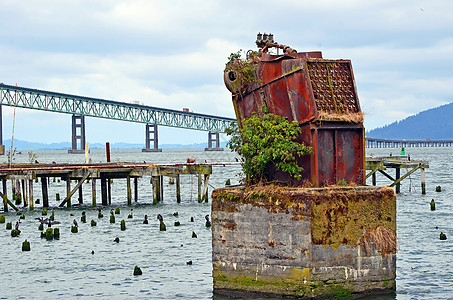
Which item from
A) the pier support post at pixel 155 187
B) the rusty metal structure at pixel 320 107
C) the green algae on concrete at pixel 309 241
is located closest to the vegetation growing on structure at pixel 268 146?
the rusty metal structure at pixel 320 107

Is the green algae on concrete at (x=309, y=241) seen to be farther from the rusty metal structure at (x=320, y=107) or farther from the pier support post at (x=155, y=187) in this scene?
the pier support post at (x=155, y=187)

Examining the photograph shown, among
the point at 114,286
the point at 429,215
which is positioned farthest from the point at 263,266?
the point at 429,215

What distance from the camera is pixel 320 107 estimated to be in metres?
15.9

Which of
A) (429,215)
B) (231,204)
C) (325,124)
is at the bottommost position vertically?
(429,215)

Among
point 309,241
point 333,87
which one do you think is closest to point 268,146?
point 333,87

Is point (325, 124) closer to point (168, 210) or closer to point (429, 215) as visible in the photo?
point (429, 215)

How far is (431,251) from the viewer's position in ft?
86.5

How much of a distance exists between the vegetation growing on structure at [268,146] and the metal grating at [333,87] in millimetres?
893

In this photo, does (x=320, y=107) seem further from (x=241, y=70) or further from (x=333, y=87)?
(x=241, y=70)

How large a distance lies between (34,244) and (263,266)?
18596 millimetres

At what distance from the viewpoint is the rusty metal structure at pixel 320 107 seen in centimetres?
1587

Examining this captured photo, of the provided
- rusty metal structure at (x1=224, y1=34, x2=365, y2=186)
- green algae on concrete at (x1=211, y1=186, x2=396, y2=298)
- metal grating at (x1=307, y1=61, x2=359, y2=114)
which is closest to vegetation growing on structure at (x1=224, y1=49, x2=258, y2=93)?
rusty metal structure at (x1=224, y1=34, x2=365, y2=186)

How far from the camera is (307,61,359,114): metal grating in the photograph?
52.6ft

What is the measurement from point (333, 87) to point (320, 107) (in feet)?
2.46
